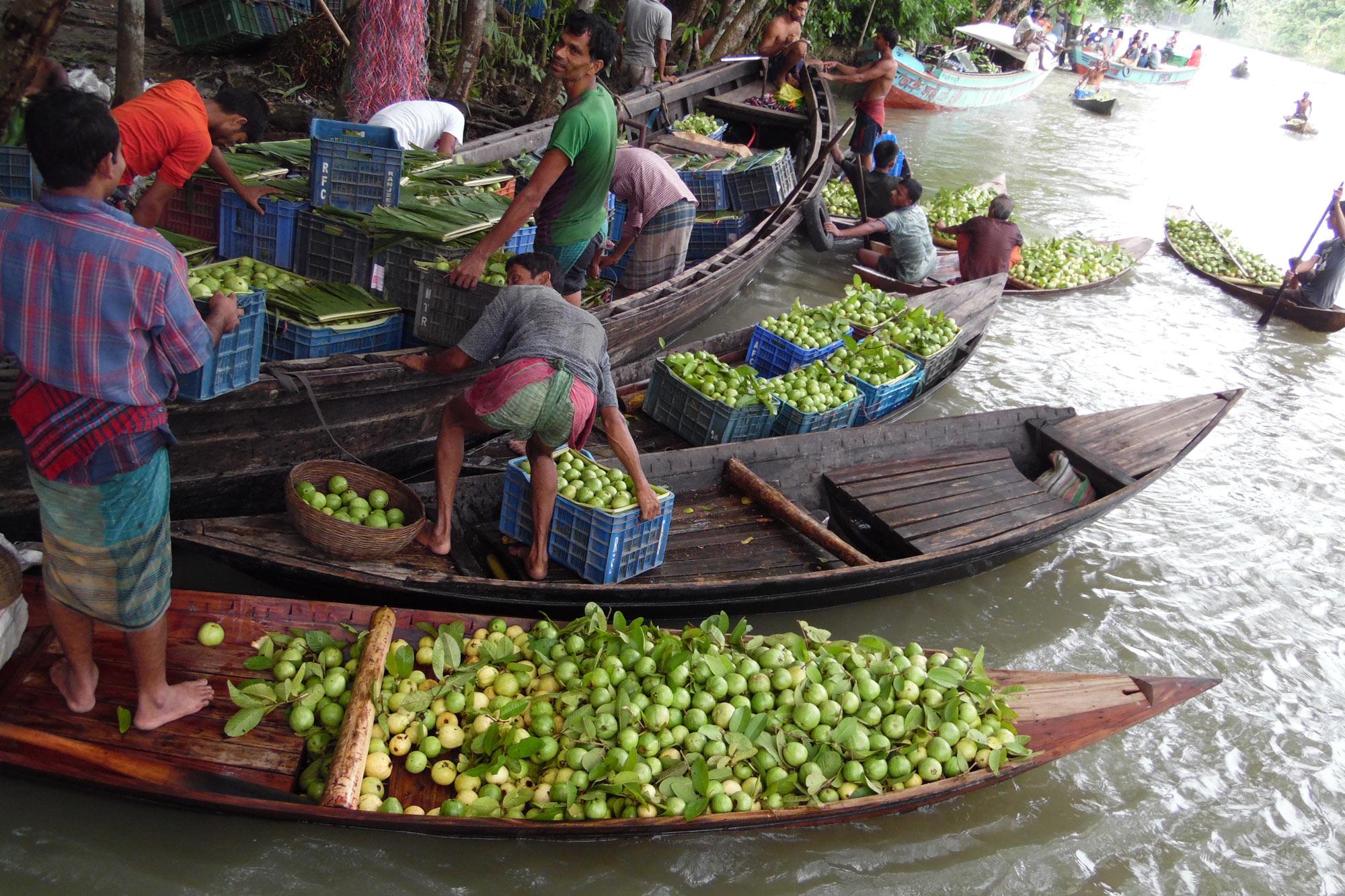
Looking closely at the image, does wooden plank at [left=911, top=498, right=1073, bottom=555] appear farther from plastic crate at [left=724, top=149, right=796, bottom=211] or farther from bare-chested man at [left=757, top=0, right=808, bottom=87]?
bare-chested man at [left=757, top=0, right=808, bottom=87]

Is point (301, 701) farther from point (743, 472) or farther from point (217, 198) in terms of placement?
point (217, 198)

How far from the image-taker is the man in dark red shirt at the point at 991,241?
8867 mm

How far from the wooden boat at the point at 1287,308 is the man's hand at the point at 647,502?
35.3 ft

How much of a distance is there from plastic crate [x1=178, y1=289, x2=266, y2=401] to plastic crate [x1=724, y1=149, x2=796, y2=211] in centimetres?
538

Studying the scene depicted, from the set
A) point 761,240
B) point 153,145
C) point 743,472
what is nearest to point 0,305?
Answer: point 153,145

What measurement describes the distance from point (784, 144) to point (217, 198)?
783 cm

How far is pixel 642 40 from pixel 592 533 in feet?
25.3

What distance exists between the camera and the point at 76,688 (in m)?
3.05

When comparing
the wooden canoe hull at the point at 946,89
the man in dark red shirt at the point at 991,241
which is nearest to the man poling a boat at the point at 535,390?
the man in dark red shirt at the point at 991,241

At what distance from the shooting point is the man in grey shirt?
1000cm

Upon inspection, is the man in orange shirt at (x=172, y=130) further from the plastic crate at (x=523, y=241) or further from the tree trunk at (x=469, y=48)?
the tree trunk at (x=469, y=48)

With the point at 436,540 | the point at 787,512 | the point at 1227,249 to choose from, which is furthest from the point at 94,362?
the point at 1227,249

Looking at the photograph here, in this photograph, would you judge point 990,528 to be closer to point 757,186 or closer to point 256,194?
point 757,186

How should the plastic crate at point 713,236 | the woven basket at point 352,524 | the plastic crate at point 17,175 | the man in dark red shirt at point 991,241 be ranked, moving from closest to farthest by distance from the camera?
the woven basket at point 352,524
the plastic crate at point 17,175
the plastic crate at point 713,236
the man in dark red shirt at point 991,241
